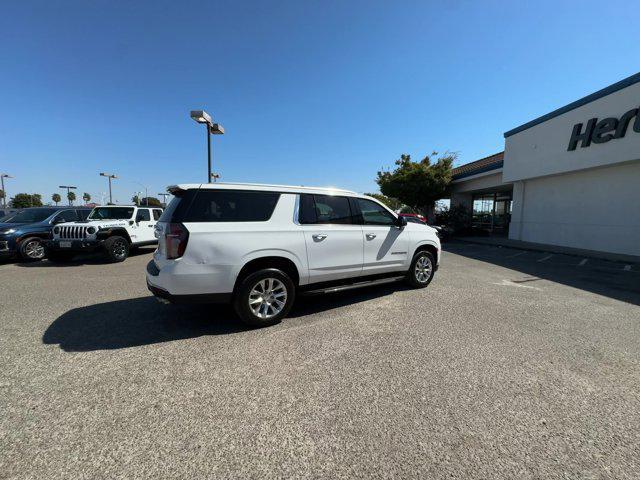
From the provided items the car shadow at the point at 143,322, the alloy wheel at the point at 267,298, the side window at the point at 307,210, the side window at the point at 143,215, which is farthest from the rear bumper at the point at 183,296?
the side window at the point at 143,215

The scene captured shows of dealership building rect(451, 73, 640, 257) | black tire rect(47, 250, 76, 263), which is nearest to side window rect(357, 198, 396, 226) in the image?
black tire rect(47, 250, 76, 263)

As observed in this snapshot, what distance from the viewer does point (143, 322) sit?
168 inches

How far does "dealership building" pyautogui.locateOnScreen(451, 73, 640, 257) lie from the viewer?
1122cm

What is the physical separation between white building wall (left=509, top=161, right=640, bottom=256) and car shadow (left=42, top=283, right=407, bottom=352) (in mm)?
12644

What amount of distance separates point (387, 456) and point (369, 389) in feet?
2.40

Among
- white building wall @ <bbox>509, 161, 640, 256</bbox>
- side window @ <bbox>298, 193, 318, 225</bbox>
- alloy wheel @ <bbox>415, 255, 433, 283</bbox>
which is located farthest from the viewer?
white building wall @ <bbox>509, 161, 640, 256</bbox>

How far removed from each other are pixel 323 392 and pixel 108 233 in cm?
934

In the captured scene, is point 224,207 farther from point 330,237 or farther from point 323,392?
point 323,392

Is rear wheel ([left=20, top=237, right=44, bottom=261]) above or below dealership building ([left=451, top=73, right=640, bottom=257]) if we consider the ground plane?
below

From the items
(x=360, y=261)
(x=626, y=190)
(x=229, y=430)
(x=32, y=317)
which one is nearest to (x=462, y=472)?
(x=229, y=430)

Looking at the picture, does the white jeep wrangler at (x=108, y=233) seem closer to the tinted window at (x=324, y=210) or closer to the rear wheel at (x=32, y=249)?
the rear wheel at (x=32, y=249)

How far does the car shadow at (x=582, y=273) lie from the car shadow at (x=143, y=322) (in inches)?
207

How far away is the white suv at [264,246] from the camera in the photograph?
3674mm

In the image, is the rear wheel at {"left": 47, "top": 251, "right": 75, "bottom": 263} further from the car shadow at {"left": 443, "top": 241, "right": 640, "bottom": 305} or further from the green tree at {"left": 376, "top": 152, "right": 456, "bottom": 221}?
the green tree at {"left": 376, "top": 152, "right": 456, "bottom": 221}
